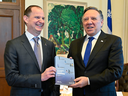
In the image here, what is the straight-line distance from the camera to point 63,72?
181 centimetres

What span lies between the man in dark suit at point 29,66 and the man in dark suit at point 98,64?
13.8 inches

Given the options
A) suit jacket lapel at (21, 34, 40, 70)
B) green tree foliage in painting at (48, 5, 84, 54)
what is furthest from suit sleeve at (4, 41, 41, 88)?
green tree foliage in painting at (48, 5, 84, 54)

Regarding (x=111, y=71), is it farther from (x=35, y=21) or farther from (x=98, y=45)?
(x=35, y=21)

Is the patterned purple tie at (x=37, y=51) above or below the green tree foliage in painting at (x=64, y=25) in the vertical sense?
below

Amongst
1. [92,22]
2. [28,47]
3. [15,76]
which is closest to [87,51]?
[92,22]

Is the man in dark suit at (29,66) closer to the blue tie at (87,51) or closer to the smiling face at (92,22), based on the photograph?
the blue tie at (87,51)

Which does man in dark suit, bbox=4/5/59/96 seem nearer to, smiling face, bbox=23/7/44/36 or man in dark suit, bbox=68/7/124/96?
smiling face, bbox=23/7/44/36

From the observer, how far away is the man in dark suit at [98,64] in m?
1.81

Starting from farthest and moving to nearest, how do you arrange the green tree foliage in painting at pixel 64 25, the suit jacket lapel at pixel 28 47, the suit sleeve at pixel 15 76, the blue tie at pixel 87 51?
the green tree foliage in painting at pixel 64 25 → the blue tie at pixel 87 51 → the suit jacket lapel at pixel 28 47 → the suit sleeve at pixel 15 76

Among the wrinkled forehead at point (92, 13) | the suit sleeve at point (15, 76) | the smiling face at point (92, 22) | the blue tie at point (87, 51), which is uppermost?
the wrinkled forehead at point (92, 13)

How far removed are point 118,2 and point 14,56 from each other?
438 centimetres

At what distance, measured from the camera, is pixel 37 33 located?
6.66 feet

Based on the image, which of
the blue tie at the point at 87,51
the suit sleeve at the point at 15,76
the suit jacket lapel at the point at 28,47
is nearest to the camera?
the suit sleeve at the point at 15,76

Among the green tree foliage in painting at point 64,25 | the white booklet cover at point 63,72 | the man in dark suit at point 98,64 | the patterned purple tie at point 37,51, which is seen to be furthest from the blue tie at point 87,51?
the green tree foliage in painting at point 64,25
